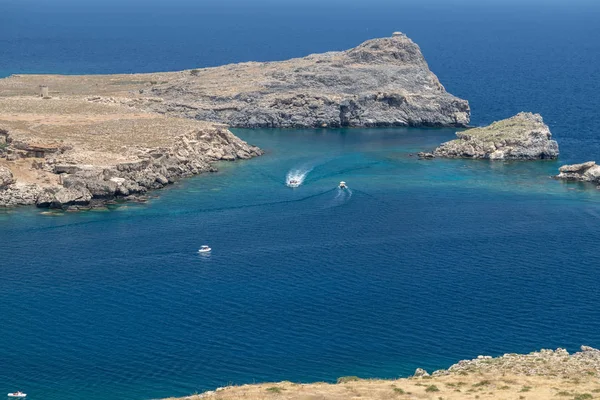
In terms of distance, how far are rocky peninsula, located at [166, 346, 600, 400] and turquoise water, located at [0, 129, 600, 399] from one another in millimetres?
10050

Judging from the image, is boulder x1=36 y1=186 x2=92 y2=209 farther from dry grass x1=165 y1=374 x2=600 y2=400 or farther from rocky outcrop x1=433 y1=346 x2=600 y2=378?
rocky outcrop x1=433 y1=346 x2=600 y2=378

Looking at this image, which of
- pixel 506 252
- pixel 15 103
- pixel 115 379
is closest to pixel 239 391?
pixel 115 379

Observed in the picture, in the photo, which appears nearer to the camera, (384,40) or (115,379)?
(115,379)

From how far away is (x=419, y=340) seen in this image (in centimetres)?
8012

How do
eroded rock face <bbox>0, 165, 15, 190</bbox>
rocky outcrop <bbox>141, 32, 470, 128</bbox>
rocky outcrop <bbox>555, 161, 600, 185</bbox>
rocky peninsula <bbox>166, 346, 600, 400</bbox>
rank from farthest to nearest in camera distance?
rocky outcrop <bbox>141, 32, 470, 128</bbox>, rocky outcrop <bbox>555, 161, 600, 185</bbox>, eroded rock face <bbox>0, 165, 15, 190</bbox>, rocky peninsula <bbox>166, 346, 600, 400</bbox>

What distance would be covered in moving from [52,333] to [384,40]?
116503mm

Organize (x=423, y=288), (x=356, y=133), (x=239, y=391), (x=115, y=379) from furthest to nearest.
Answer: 1. (x=356, y=133)
2. (x=423, y=288)
3. (x=115, y=379)
4. (x=239, y=391)

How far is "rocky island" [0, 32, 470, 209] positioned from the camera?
122250 millimetres

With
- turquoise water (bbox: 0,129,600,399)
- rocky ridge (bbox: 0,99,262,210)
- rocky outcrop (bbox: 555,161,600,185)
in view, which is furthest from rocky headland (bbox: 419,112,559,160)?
rocky ridge (bbox: 0,99,262,210)

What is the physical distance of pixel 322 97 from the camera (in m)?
170

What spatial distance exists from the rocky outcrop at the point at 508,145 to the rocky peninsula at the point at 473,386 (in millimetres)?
79603

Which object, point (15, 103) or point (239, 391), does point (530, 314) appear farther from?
point (15, 103)

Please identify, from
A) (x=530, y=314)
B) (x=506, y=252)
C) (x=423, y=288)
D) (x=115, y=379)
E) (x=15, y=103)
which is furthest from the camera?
(x=15, y=103)

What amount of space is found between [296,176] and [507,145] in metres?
31.7
